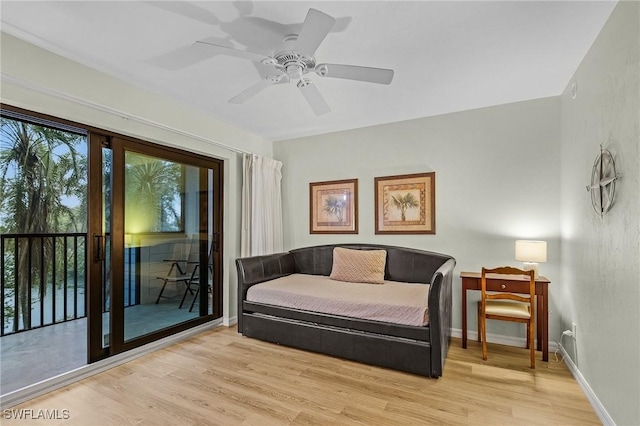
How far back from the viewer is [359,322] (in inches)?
108

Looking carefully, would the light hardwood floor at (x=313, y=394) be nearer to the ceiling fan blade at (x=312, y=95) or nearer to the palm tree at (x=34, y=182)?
the palm tree at (x=34, y=182)

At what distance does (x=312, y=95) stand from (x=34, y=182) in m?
2.82

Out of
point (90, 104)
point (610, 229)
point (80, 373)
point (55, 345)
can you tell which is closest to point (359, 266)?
point (610, 229)

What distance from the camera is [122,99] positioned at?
272 centimetres

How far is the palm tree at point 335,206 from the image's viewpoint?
4141 millimetres

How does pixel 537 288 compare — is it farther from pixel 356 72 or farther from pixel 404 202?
pixel 356 72

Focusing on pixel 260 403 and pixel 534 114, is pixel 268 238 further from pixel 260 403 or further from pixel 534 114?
pixel 534 114

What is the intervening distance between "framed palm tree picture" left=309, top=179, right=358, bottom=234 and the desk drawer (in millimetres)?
1711

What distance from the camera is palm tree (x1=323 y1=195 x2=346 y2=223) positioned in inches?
163

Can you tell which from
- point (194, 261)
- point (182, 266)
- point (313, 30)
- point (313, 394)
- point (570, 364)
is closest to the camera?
point (313, 30)

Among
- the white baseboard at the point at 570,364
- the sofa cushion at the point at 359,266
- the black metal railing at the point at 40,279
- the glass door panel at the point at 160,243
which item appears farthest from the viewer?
the sofa cushion at the point at 359,266

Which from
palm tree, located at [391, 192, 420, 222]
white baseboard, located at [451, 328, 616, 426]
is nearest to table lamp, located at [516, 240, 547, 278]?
white baseboard, located at [451, 328, 616, 426]

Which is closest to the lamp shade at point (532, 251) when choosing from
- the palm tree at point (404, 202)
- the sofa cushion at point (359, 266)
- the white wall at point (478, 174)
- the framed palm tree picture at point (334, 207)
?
the white wall at point (478, 174)

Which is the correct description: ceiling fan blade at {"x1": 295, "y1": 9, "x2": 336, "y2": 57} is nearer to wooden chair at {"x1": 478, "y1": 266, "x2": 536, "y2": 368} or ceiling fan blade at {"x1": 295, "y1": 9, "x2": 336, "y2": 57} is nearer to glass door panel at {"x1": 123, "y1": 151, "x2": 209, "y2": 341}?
glass door panel at {"x1": 123, "y1": 151, "x2": 209, "y2": 341}
